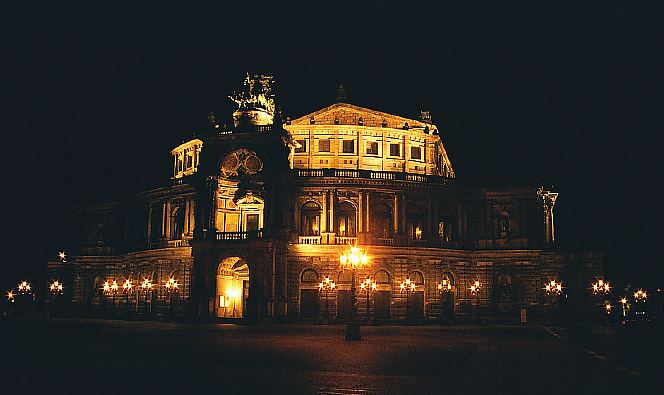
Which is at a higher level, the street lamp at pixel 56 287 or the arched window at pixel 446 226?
the arched window at pixel 446 226

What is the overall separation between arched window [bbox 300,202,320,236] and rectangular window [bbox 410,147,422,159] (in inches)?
577

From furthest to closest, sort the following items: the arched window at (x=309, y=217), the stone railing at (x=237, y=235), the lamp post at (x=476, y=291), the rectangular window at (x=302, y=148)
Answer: the rectangular window at (x=302, y=148) → the lamp post at (x=476, y=291) → the arched window at (x=309, y=217) → the stone railing at (x=237, y=235)

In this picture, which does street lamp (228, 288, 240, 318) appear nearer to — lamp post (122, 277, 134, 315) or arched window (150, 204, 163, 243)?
arched window (150, 204, 163, 243)

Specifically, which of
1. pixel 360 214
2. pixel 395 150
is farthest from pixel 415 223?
pixel 395 150

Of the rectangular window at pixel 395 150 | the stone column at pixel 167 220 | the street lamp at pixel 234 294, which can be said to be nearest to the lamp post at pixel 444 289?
the rectangular window at pixel 395 150

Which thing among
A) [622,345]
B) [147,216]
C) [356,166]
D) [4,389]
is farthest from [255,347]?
[147,216]

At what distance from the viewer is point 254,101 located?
73.8 meters

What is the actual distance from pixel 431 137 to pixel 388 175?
1119 cm

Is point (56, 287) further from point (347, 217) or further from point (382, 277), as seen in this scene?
point (382, 277)

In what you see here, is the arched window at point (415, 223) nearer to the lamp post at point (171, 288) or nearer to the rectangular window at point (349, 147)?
the rectangular window at point (349, 147)

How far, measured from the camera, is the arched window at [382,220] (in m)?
69.1

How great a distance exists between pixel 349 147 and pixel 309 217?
1086 cm

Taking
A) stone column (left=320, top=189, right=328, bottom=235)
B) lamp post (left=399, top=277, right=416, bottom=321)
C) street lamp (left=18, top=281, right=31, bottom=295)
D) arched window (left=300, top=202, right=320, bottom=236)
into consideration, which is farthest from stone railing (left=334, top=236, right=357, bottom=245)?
street lamp (left=18, top=281, right=31, bottom=295)

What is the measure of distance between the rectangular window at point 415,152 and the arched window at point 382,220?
33.7 ft
